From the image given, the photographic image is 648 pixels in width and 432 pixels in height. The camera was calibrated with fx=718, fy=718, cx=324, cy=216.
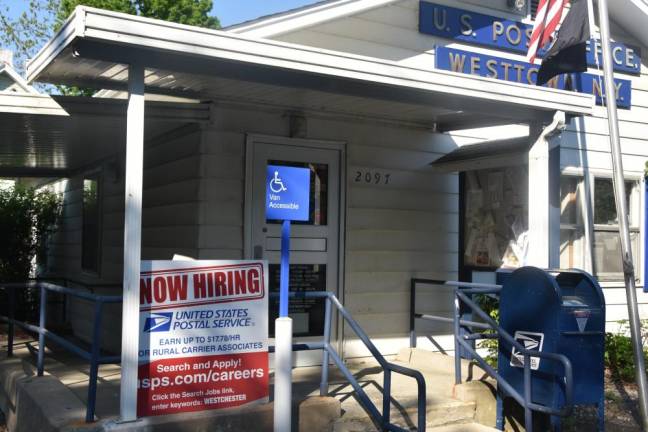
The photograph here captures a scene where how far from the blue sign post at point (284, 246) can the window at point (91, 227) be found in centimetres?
612

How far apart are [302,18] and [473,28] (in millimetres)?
2401

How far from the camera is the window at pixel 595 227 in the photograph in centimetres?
909

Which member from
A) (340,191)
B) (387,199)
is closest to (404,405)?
(340,191)

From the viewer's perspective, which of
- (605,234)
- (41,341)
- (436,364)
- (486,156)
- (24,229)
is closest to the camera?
(41,341)

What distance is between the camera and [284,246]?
15.6ft

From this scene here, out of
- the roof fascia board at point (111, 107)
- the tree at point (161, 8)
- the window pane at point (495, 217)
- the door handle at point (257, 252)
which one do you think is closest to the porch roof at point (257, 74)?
the roof fascia board at point (111, 107)

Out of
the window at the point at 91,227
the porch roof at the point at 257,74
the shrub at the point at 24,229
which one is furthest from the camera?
the shrub at the point at 24,229

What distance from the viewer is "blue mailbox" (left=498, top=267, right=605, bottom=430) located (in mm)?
5340

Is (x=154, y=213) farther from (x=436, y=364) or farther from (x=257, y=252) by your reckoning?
(x=436, y=364)

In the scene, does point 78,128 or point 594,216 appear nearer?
point 78,128

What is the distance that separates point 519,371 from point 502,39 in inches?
183

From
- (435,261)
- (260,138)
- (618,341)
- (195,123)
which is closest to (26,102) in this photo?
(195,123)

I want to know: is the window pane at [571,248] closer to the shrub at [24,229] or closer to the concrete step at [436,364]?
the concrete step at [436,364]

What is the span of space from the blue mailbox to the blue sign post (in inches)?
78.5
